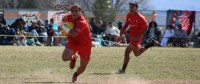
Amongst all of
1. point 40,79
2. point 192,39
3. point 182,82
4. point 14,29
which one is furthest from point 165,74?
point 192,39

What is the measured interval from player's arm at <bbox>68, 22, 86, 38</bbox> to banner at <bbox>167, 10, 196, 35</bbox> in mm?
24824

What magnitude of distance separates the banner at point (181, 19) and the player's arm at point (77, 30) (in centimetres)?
2482

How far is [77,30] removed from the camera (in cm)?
1073

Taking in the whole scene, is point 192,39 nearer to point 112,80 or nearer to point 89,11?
point 89,11

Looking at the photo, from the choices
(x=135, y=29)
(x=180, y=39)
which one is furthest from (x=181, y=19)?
(x=135, y=29)

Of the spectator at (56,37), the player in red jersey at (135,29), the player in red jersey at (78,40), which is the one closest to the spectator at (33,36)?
the spectator at (56,37)

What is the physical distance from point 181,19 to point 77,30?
25447 millimetres

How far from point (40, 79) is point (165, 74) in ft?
12.2

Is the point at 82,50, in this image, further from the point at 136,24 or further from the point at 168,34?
the point at 168,34

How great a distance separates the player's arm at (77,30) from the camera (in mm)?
10695

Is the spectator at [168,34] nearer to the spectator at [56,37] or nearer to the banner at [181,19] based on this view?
the banner at [181,19]

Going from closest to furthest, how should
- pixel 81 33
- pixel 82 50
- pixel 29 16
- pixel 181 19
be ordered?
pixel 81 33 → pixel 82 50 → pixel 181 19 → pixel 29 16

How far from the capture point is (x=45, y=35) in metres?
31.1

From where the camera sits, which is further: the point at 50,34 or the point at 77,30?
the point at 50,34
